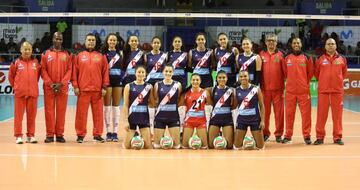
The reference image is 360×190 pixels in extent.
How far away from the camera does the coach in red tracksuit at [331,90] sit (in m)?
8.82

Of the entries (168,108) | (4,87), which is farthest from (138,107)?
(4,87)

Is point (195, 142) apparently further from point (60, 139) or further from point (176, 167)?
point (60, 139)

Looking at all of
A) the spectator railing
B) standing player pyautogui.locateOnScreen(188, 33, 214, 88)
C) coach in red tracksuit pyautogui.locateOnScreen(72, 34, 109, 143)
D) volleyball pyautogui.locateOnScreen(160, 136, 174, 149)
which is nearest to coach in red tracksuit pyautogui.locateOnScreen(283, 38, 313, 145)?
standing player pyautogui.locateOnScreen(188, 33, 214, 88)

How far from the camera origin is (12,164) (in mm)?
6770

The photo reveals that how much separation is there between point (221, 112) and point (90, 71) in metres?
2.31

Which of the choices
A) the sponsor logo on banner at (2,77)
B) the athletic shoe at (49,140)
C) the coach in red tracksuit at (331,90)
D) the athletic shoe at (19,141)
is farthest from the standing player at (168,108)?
the sponsor logo on banner at (2,77)

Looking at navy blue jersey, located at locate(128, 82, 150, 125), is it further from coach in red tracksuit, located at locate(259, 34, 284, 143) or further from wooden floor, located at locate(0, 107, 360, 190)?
coach in red tracksuit, located at locate(259, 34, 284, 143)

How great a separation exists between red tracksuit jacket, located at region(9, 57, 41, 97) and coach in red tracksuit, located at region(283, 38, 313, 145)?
421 centimetres

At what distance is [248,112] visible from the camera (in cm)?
841

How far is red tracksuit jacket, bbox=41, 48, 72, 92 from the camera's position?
351 inches

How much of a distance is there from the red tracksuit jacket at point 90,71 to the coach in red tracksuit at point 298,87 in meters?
3.08

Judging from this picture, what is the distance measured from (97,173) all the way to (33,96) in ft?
9.98

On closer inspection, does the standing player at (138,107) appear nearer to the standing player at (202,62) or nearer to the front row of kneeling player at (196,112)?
the front row of kneeling player at (196,112)

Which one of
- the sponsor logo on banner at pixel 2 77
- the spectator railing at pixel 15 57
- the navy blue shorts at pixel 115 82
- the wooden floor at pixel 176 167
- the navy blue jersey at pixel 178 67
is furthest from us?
the spectator railing at pixel 15 57
